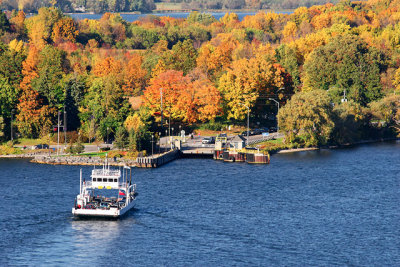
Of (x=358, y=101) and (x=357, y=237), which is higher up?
(x=358, y=101)

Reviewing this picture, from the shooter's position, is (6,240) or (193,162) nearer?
(6,240)

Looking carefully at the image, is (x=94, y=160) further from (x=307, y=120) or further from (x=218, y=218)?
(x=307, y=120)

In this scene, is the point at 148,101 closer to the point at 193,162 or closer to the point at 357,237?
the point at 193,162

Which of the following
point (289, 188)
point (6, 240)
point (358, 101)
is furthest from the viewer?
point (358, 101)

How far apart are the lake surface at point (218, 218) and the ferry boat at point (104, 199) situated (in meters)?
1.42

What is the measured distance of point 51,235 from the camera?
311 ft

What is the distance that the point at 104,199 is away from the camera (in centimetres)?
10788

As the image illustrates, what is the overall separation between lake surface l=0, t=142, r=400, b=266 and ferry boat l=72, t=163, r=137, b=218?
4.67 feet

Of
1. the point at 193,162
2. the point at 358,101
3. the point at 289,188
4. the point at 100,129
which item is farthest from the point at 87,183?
the point at 358,101

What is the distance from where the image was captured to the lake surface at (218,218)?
290ft

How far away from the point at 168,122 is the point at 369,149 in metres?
47.1

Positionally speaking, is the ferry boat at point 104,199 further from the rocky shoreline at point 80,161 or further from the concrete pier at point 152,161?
the rocky shoreline at point 80,161

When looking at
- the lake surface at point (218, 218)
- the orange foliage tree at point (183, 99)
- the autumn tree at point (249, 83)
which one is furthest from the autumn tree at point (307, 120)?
the orange foliage tree at point (183, 99)

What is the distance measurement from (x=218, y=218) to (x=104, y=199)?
16759 millimetres
